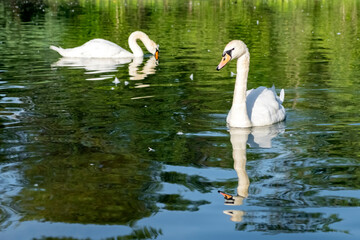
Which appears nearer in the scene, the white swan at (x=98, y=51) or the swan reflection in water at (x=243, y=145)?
the swan reflection in water at (x=243, y=145)

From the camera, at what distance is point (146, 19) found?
40344 mm

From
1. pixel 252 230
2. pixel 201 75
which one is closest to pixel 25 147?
pixel 252 230

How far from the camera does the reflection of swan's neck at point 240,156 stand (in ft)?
26.5

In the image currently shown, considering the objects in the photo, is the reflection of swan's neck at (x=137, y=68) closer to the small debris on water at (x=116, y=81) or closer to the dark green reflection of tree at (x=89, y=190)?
the small debris on water at (x=116, y=81)

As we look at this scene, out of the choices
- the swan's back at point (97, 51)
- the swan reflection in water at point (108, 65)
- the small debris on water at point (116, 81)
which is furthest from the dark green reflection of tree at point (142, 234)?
the swan's back at point (97, 51)

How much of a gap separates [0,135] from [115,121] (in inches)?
81.0

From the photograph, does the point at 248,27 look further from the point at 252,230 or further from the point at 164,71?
the point at 252,230

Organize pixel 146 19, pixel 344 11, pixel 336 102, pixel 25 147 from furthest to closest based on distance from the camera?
1. pixel 344 11
2. pixel 146 19
3. pixel 336 102
4. pixel 25 147

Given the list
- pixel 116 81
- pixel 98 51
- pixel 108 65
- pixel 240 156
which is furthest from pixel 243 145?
pixel 98 51

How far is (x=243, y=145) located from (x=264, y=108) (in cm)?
144

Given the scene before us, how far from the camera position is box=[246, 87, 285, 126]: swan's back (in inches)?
449

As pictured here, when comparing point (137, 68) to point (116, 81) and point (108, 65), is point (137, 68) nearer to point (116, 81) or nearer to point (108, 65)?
point (108, 65)

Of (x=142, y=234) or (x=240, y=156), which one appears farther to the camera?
(x=240, y=156)

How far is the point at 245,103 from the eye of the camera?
36.4 ft
